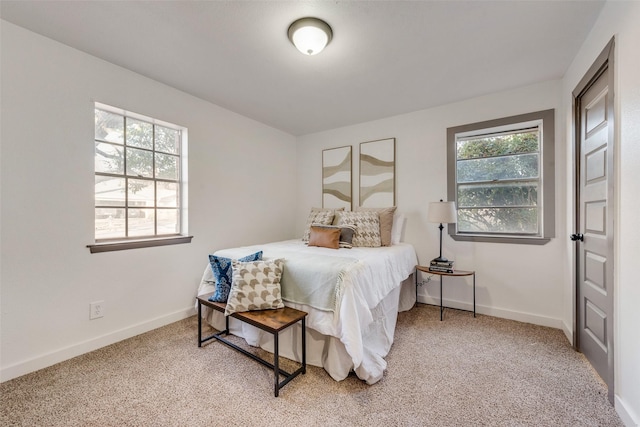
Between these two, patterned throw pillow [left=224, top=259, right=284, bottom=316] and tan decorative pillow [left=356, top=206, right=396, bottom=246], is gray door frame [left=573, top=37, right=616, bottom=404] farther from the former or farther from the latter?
patterned throw pillow [left=224, top=259, right=284, bottom=316]

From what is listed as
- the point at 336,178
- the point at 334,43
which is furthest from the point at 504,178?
the point at 334,43

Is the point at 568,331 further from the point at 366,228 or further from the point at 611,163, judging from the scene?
the point at 366,228

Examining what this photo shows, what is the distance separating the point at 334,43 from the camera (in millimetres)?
2012

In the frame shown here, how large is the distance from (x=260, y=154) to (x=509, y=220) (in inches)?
126

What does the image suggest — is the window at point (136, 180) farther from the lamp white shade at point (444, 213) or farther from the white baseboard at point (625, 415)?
the white baseboard at point (625, 415)

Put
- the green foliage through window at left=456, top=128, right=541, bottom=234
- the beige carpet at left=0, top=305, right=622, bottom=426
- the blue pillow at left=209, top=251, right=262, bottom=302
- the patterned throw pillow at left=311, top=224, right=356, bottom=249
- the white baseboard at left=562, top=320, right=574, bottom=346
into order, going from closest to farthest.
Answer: the beige carpet at left=0, top=305, right=622, bottom=426, the blue pillow at left=209, top=251, right=262, bottom=302, the white baseboard at left=562, top=320, right=574, bottom=346, the green foliage through window at left=456, top=128, right=541, bottom=234, the patterned throw pillow at left=311, top=224, right=356, bottom=249

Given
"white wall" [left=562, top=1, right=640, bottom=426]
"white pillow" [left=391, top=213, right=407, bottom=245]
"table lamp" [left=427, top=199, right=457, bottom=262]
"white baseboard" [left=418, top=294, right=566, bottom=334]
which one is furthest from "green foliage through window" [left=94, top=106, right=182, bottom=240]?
"white wall" [left=562, top=1, right=640, bottom=426]

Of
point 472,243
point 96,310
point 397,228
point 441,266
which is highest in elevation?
point 397,228

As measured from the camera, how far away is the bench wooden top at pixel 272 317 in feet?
5.60

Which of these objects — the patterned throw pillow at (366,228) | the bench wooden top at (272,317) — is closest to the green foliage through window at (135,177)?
the bench wooden top at (272,317)

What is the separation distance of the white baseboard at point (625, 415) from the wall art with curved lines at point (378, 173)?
245 centimetres

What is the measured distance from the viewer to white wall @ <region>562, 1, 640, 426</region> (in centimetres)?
134

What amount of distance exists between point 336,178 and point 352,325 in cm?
258

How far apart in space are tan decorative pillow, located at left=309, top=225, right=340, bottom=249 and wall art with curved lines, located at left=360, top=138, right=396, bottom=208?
0.95 metres
